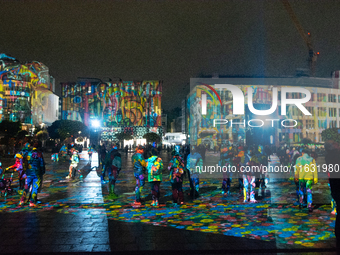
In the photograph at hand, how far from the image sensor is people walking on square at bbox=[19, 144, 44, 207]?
918 cm

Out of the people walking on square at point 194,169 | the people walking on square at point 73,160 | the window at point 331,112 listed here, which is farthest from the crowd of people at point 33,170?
the window at point 331,112

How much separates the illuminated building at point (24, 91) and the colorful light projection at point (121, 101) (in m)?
5.77

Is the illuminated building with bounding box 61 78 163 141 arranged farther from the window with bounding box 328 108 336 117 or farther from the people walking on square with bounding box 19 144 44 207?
the people walking on square with bounding box 19 144 44 207

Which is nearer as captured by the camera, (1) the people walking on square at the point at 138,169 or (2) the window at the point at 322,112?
(1) the people walking on square at the point at 138,169

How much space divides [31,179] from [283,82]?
70.6 meters

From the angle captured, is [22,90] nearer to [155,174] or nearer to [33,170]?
[33,170]

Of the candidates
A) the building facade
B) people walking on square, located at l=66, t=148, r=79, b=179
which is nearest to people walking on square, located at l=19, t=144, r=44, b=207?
people walking on square, located at l=66, t=148, r=79, b=179

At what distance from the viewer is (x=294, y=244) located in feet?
18.5

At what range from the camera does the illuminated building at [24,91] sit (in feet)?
230

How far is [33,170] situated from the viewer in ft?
30.2

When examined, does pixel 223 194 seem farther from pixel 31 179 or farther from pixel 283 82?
pixel 283 82

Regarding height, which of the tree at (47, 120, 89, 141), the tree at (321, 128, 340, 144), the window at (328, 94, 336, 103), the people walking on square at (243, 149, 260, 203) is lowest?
the people walking on square at (243, 149, 260, 203)

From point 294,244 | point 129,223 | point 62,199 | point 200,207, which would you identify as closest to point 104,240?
point 129,223

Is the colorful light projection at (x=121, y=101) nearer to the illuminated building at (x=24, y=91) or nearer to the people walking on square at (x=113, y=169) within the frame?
the illuminated building at (x=24, y=91)
